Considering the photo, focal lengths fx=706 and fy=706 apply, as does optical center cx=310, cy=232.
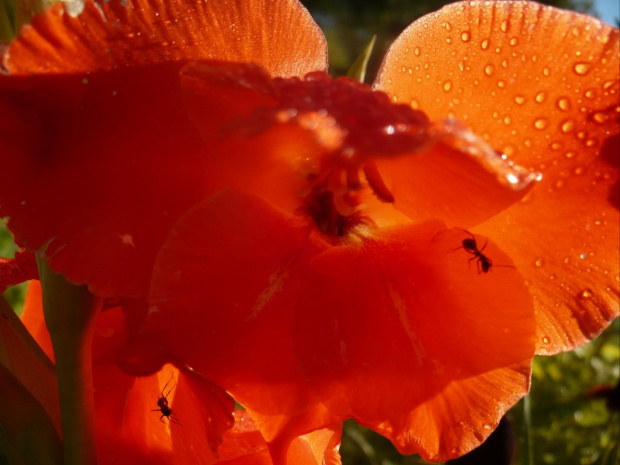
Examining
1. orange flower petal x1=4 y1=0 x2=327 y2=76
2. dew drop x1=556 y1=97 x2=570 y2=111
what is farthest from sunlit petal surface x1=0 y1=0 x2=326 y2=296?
dew drop x1=556 y1=97 x2=570 y2=111

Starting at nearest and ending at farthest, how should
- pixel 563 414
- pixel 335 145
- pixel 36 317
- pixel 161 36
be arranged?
pixel 335 145, pixel 161 36, pixel 36 317, pixel 563 414

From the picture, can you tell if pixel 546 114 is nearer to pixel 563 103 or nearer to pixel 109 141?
pixel 563 103

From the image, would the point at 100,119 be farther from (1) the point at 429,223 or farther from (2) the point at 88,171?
(1) the point at 429,223

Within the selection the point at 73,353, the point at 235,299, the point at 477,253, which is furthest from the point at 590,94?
the point at 73,353

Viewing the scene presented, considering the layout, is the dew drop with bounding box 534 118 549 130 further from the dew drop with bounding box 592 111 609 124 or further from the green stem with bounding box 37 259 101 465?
the green stem with bounding box 37 259 101 465

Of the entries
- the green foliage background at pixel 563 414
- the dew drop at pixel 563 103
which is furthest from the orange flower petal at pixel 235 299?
the green foliage background at pixel 563 414

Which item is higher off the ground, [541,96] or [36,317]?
[541,96]

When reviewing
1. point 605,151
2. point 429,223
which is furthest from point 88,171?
point 605,151
